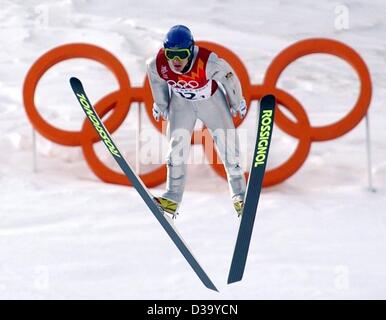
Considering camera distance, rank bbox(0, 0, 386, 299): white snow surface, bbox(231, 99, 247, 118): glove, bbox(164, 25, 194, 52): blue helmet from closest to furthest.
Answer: bbox(164, 25, 194, 52): blue helmet
bbox(231, 99, 247, 118): glove
bbox(0, 0, 386, 299): white snow surface

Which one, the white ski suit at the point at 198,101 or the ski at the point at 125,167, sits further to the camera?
the ski at the point at 125,167

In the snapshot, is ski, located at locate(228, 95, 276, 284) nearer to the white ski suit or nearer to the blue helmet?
Answer: the white ski suit

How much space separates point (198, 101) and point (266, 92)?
12.5ft

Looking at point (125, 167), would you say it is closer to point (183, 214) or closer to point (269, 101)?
point (269, 101)

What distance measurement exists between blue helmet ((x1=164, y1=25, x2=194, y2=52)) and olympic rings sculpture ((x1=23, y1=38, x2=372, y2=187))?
385 cm

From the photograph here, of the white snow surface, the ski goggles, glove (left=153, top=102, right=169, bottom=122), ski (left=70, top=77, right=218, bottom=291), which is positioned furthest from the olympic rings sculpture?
the ski goggles

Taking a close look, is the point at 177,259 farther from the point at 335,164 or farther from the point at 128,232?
the point at 335,164

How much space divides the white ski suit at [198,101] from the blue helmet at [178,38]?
0.12 m

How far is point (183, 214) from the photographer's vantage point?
7.48 meters

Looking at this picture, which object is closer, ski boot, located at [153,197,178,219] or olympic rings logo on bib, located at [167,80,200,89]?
olympic rings logo on bib, located at [167,80,200,89]

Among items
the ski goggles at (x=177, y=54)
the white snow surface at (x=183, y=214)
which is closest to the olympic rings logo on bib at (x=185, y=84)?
Result: the ski goggles at (x=177, y=54)

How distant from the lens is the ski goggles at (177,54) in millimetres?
3832

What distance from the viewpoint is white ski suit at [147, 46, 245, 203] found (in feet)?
13.0

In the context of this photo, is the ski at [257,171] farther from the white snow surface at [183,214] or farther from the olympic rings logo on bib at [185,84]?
the white snow surface at [183,214]
